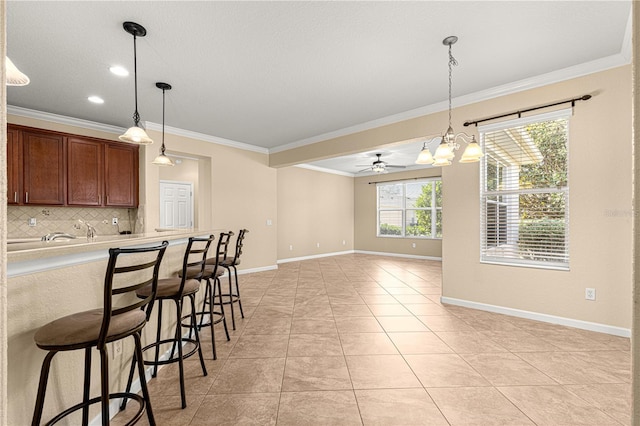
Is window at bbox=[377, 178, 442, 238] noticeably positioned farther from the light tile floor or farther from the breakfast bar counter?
the breakfast bar counter

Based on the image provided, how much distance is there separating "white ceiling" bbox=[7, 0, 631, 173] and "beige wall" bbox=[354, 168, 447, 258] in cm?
493

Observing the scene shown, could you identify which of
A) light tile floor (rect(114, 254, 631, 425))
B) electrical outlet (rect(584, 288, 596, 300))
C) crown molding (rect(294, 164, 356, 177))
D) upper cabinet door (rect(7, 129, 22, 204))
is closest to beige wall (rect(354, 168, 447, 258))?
crown molding (rect(294, 164, 356, 177))

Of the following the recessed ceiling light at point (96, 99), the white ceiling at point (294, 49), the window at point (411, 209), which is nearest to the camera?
the white ceiling at point (294, 49)

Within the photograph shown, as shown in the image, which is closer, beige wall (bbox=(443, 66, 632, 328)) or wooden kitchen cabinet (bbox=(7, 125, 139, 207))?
beige wall (bbox=(443, 66, 632, 328))

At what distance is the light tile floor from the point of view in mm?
1815

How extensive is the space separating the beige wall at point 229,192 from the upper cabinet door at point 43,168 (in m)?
1.09

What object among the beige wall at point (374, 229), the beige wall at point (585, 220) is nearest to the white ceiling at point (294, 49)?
the beige wall at point (585, 220)

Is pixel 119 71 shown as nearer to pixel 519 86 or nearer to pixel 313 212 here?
pixel 519 86

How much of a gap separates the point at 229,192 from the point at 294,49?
151 inches

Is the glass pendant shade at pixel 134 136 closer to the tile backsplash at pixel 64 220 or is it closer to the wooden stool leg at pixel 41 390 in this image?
the wooden stool leg at pixel 41 390

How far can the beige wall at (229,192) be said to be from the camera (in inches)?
196

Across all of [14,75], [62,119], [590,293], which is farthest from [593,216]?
[62,119]

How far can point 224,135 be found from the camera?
5613 millimetres

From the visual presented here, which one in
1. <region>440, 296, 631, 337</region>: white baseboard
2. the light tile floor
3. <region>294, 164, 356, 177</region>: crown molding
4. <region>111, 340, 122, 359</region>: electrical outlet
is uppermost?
<region>294, 164, 356, 177</region>: crown molding
